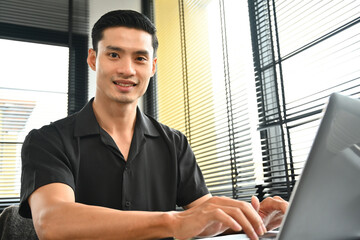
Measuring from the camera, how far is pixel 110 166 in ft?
4.87

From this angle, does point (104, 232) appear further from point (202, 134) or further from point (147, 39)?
point (202, 134)

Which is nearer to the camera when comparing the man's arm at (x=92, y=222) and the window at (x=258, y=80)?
the man's arm at (x=92, y=222)

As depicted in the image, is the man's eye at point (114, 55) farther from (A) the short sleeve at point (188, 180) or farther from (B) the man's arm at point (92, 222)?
(B) the man's arm at point (92, 222)

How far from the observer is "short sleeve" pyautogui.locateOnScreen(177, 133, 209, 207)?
5.29 feet

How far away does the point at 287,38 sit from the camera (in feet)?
5.92

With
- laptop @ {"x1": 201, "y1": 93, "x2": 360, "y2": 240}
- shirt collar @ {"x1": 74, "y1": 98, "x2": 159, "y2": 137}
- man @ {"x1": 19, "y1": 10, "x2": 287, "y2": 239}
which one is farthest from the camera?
shirt collar @ {"x1": 74, "y1": 98, "x2": 159, "y2": 137}

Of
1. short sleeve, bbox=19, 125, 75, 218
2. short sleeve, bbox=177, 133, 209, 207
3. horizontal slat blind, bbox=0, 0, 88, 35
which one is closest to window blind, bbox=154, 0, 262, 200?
short sleeve, bbox=177, 133, 209, 207

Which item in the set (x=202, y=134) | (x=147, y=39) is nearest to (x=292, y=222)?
(x=147, y=39)

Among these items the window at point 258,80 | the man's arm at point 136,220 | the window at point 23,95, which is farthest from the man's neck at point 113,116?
the window at point 23,95

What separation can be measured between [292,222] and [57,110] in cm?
285

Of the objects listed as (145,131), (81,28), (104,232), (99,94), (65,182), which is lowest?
(104,232)

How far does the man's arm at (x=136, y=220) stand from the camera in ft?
2.42

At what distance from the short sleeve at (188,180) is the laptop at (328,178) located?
1019mm

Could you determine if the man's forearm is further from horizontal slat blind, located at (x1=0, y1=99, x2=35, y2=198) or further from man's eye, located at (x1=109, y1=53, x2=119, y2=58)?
horizontal slat blind, located at (x1=0, y1=99, x2=35, y2=198)
